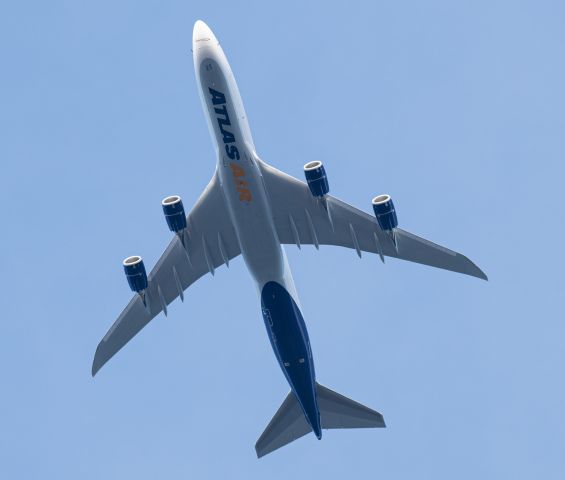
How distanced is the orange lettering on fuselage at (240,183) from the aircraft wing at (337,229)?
67.5 inches

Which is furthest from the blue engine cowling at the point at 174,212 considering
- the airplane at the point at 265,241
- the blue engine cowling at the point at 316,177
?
the blue engine cowling at the point at 316,177

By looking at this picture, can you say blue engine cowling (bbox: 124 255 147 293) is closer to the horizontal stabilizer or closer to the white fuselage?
the white fuselage

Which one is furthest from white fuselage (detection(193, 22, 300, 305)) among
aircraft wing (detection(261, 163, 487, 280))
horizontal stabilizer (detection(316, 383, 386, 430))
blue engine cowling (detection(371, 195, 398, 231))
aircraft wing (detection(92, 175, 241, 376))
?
horizontal stabilizer (detection(316, 383, 386, 430))

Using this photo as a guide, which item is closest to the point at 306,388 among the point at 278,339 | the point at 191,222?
the point at 278,339

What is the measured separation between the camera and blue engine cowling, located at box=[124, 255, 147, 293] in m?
50.1

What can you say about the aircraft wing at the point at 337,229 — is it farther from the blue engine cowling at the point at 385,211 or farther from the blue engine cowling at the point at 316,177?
the blue engine cowling at the point at 385,211

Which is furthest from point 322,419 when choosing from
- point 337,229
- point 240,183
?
point 240,183

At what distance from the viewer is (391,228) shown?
48.1 m

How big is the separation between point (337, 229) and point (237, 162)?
6.62 m

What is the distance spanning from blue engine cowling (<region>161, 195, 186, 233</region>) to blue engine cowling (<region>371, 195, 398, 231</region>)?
8.56 m

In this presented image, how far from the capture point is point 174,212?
1918 inches

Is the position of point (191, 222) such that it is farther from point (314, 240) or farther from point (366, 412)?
point (366, 412)

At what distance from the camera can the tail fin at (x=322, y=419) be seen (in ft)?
172

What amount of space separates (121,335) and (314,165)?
539 inches
